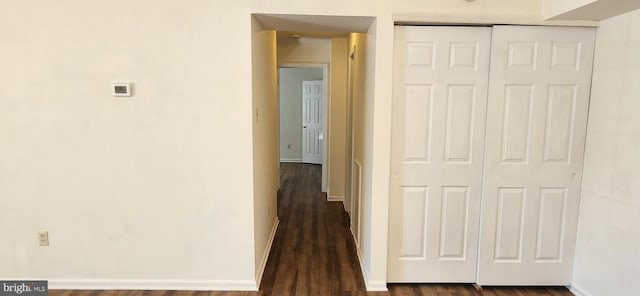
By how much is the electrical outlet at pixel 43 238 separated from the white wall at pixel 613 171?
3.78m

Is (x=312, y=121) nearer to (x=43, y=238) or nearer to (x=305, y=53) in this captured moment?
(x=305, y=53)

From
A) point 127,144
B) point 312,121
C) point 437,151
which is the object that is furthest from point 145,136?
point 312,121

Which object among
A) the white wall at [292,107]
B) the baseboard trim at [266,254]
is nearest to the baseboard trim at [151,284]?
the baseboard trim at [266,254]

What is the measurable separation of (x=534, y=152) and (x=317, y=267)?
6.16 ft

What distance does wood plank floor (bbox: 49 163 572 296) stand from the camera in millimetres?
2543

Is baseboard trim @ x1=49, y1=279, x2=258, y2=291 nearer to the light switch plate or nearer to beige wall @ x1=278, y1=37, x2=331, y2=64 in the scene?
the light switch plate

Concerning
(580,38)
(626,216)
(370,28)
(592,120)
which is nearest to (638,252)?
(626,216)

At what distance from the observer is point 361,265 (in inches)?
115

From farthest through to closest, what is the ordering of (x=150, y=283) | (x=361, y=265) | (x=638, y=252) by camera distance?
(x=361, y=265), (x=150, y=283), (x=638, y=252)

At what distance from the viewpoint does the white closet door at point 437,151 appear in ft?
7.89

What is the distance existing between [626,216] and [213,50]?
277 centimetres

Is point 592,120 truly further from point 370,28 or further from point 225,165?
point 225,165

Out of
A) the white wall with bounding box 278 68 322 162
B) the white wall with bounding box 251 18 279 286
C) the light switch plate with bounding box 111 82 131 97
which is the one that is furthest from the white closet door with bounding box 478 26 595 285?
the white wall with bounding box 278 68 322 162

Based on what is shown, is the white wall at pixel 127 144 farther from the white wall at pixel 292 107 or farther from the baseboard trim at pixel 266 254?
the white wall at pixel 292 107
